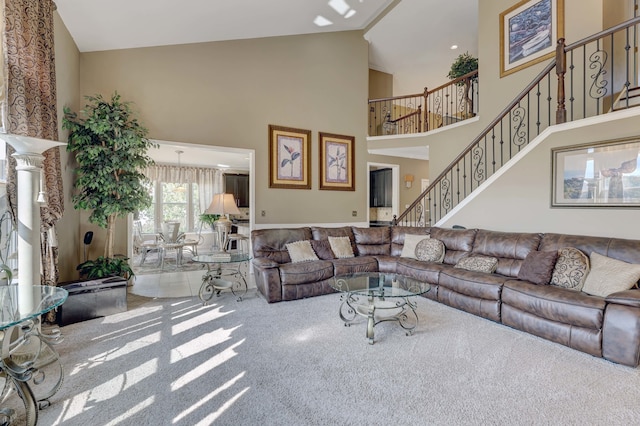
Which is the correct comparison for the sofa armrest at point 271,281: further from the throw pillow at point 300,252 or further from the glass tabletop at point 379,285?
the glass tabletop at point 379,285

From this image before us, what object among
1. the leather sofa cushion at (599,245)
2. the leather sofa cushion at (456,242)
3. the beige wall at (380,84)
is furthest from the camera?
the beige wall at (380,84)

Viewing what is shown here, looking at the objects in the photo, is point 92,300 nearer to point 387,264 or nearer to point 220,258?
point 220,258

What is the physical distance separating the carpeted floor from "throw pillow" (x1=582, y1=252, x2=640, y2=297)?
62cm

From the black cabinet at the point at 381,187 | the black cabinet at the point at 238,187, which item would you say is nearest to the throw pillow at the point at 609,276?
the black cabinet at the point at 381,187

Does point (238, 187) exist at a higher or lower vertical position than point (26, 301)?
higher

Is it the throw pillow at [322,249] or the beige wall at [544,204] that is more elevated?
the beige wall at [544,204]

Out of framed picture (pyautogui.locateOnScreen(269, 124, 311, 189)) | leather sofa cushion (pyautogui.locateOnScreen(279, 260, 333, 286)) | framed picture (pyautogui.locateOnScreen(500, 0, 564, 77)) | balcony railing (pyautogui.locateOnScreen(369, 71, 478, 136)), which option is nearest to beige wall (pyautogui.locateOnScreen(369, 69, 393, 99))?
balcony railing (pyautogui.locateOnScreen(369, 71, 478, 136))

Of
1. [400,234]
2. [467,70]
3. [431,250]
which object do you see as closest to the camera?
[431,250]

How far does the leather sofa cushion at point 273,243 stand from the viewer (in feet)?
14.8

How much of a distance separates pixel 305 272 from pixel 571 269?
→ 2897mm

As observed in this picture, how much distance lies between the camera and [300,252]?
14.8ft

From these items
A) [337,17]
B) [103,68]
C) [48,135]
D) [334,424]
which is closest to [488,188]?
[334,424]

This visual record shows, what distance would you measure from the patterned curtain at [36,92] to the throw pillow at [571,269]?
504cm

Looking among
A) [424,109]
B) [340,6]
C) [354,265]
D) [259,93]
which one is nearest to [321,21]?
[340,6]
